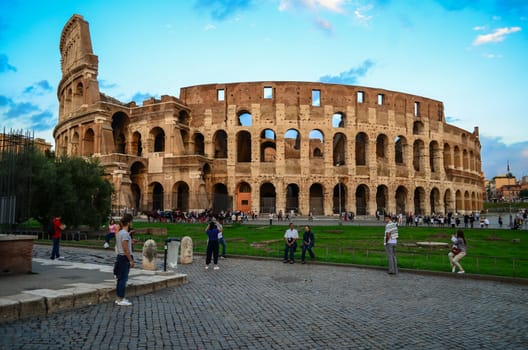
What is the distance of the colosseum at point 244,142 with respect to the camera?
36875mm

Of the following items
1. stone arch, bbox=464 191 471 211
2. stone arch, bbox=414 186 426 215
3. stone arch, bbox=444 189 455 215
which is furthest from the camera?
stone arch, bbox=464 191 471 211

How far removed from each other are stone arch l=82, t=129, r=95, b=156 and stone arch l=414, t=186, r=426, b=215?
116ft

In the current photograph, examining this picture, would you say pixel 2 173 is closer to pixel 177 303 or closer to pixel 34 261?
pixel 34 261

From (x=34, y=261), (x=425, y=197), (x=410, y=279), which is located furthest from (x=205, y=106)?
(x=410, y=279)

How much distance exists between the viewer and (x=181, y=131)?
128 ft

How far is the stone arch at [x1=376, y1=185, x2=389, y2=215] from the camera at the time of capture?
40.2 metres

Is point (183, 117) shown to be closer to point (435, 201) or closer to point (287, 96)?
point (287, 96)

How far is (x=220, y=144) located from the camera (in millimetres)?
42531

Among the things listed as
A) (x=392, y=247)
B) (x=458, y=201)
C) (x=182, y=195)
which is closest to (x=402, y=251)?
(x=392, y=247)

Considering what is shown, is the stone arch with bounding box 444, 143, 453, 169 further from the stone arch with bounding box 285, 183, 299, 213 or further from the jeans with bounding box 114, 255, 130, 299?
the jeans with bounding box 114, 255, 130, 299

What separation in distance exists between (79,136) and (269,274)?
34.7 m

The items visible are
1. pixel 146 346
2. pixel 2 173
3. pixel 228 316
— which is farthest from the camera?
pixel 2 173

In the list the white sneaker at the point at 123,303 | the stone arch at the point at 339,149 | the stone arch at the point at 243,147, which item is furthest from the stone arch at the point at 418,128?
the white sneaker at the point at 123,303

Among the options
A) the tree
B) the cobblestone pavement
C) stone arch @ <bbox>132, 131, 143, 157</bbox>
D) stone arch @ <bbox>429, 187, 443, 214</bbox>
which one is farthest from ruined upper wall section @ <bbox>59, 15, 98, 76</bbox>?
stone arch @ <bbox>429, 187, 443, 214</bbox>
